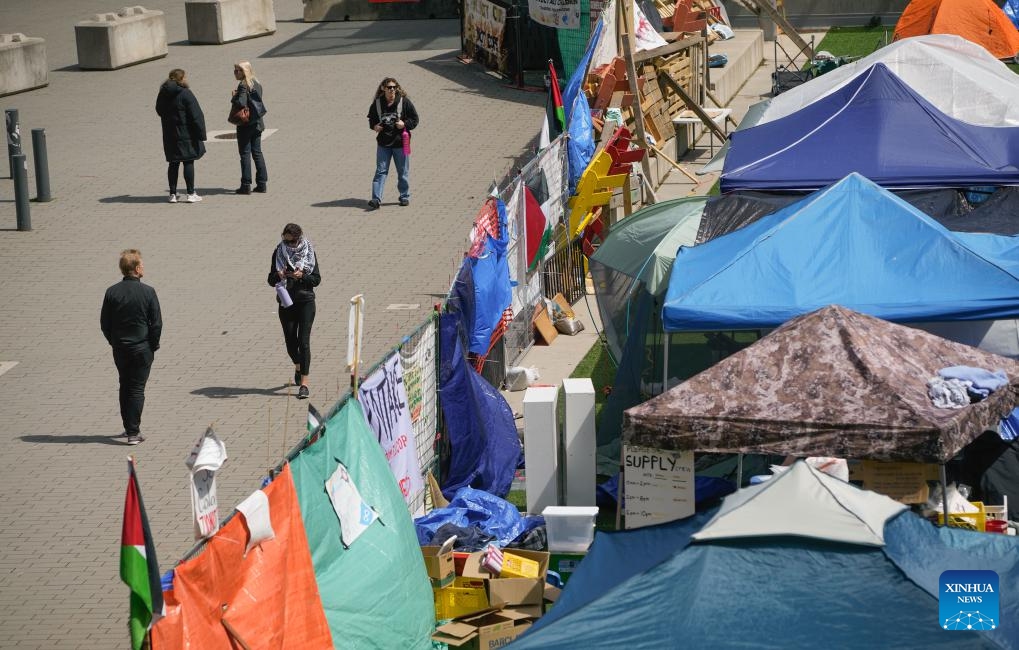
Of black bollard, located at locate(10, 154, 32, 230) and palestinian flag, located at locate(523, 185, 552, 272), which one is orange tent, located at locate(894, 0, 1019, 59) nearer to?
palestinian flag, located at locate(523, 185, 552, 272)

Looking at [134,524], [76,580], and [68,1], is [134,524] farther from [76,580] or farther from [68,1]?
[68,1]

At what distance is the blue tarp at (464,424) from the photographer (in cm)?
1150

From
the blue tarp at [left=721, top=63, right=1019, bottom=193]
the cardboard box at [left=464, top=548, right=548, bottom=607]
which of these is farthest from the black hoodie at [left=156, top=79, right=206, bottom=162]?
the cardboard box at [left=464, top=548, right=548, bottom=607]

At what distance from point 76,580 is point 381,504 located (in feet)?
A: 8.30

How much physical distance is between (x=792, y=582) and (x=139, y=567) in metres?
3.10

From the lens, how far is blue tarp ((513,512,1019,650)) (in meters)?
6.72

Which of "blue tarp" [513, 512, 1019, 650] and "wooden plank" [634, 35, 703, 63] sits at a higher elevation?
"wooden plank" [634, 35, 703, 63]

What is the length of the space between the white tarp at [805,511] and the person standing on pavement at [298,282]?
5988 millimetres

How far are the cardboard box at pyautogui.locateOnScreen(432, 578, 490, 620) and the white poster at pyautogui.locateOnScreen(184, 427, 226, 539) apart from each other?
263cm

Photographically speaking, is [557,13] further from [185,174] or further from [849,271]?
[849,271]

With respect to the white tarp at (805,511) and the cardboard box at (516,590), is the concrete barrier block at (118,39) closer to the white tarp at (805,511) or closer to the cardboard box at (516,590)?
the cardboard box at (516,590)

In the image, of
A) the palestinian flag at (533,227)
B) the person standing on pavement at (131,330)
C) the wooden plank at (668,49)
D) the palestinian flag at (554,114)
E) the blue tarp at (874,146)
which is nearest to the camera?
the person standing on pavement at (131,330)

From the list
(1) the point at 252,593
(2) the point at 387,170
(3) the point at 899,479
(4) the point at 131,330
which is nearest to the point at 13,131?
(2) the point at 387,170

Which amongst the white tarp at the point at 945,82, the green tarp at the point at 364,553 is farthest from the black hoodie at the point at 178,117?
the green tarp at the point at 364,553
